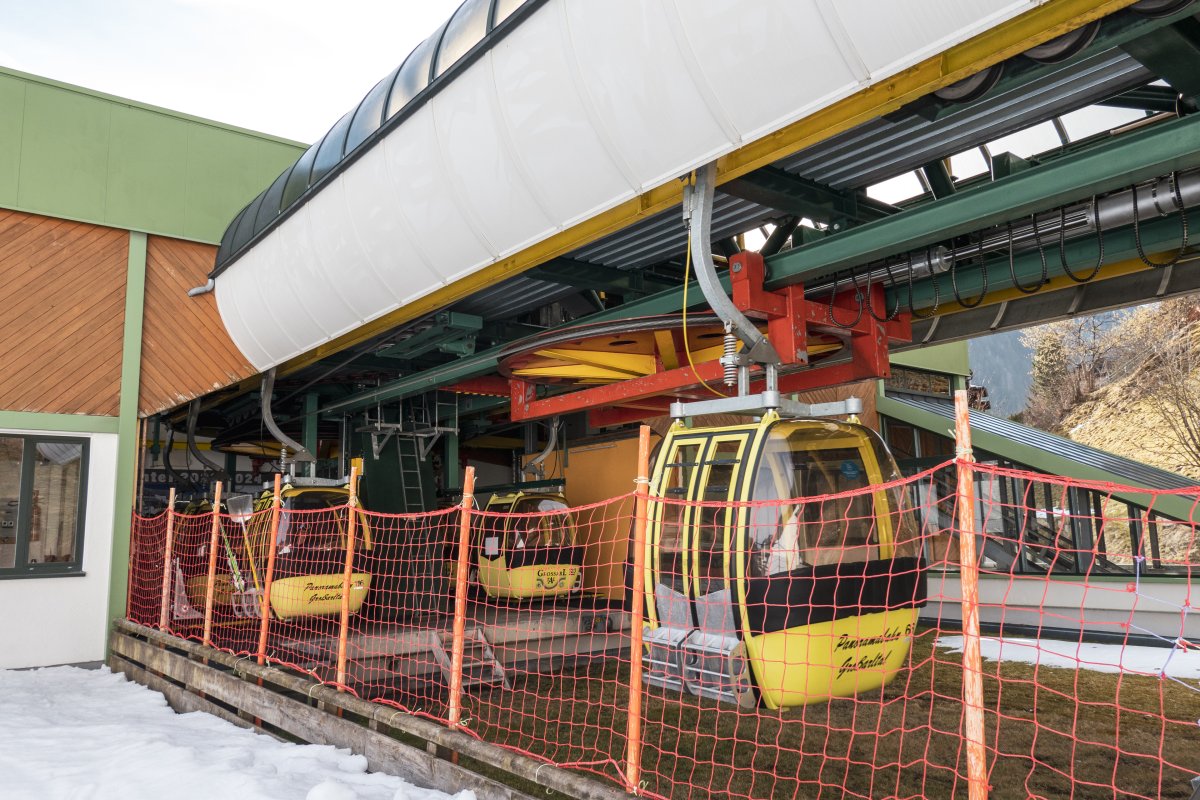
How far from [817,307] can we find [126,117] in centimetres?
792

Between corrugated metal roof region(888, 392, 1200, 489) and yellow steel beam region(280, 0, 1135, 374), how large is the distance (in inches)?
323

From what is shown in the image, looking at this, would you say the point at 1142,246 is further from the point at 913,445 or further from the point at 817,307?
the point at 913,445

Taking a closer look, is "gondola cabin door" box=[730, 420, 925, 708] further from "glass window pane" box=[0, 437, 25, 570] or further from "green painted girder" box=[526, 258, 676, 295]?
"glass window pane" box=[0, 437, 25, 570]

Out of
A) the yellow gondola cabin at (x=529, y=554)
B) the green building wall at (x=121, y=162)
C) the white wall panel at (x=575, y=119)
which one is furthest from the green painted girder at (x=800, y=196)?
the green building wall at (x=121, y=162)

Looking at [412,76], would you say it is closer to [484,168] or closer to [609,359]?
[484,168]

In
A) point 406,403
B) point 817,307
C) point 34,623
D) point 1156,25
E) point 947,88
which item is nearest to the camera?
point 1156,25

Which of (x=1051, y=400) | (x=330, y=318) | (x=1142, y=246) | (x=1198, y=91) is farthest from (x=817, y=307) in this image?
(x=1051, y=400)

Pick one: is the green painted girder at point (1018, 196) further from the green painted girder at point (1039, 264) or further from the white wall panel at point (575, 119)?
the white wall panel at point (575, 119)

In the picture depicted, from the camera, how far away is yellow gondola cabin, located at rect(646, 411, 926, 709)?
418 centimetres

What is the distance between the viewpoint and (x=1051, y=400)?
2944 centimetres

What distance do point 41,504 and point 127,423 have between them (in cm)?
112

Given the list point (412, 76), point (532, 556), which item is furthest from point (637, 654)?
point (532, 556)

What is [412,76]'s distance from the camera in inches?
226

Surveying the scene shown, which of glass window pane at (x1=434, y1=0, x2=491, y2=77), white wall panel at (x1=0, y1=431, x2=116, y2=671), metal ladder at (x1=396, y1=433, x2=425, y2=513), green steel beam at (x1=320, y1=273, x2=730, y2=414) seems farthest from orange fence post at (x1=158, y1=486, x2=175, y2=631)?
glass window pane at (x1=434, y1=0, x2=491, y2=77)
